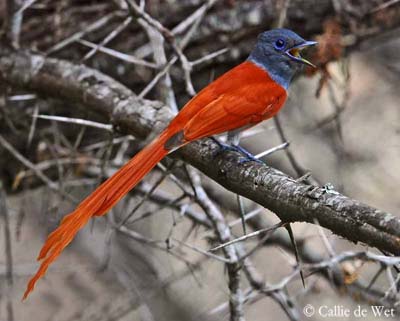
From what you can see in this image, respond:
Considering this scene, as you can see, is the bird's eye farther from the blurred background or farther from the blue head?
the blurred background

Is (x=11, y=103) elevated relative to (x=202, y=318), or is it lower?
elevated

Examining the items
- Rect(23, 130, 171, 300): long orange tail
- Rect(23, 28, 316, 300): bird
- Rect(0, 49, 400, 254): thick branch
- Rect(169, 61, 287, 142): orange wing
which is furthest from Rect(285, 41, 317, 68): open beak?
Rect(23, 130, 171, 300): long orange tail

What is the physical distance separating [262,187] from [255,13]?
7.88 ft

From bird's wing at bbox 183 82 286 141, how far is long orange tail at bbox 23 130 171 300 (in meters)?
0.16

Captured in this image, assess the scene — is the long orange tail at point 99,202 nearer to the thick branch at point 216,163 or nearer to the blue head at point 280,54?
the thick branch at point 216,163

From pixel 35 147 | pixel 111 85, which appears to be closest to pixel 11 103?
pixel 35 147

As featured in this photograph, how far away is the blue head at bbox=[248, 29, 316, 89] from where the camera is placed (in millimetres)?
4098

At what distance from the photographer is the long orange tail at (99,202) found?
2840 millimetres

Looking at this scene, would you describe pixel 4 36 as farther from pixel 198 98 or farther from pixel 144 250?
pixel 144 250

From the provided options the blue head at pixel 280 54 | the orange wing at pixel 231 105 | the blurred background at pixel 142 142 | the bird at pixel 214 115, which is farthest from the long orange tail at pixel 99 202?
the blue head at pixel 280 54

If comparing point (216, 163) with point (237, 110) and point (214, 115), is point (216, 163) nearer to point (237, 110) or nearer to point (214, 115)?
point (214, 115)

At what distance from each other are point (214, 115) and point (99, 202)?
2.53 ft

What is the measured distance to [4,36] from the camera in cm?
462

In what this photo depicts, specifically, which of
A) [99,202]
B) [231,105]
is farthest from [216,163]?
[99,202]
